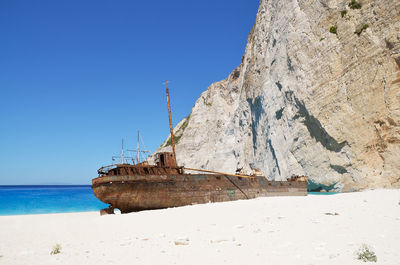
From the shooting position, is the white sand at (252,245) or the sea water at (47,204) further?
the sea water at (47,204)

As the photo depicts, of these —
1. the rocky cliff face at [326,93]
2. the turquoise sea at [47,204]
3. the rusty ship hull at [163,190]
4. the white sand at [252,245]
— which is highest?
the rocky cliff face at [326,93]

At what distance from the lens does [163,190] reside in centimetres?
1698

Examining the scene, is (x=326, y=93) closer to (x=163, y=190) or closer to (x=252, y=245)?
(x=163, y=190)

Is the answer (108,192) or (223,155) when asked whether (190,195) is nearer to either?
(108,192)

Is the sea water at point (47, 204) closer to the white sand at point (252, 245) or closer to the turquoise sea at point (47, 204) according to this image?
the turquoise sea at point (47, 204)

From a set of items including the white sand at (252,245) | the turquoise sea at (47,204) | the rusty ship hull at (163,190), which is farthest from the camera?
the turquoise sea at (47,204)

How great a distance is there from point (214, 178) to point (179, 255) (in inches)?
537

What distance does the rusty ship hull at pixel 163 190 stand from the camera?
1616 centimetres

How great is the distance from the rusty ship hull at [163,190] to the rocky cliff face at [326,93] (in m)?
15.6

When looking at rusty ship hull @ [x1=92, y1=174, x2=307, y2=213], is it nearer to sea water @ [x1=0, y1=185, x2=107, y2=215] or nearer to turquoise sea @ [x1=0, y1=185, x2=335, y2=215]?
turquoise sea @ [x1=0, y1=185, x2=335, y2=215]

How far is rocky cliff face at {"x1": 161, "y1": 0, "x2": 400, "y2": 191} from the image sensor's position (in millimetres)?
26891

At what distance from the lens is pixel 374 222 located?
7195 mm

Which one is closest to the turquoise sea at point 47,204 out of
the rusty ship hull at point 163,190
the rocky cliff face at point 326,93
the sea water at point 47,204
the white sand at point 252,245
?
the sea water at point 47,204

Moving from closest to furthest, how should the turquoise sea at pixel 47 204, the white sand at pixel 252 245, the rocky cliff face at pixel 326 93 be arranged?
the white sand at pixel 252 245 → the rocky cliff face at pixel 326 93 → the turquoise sea at pixel 47 204
